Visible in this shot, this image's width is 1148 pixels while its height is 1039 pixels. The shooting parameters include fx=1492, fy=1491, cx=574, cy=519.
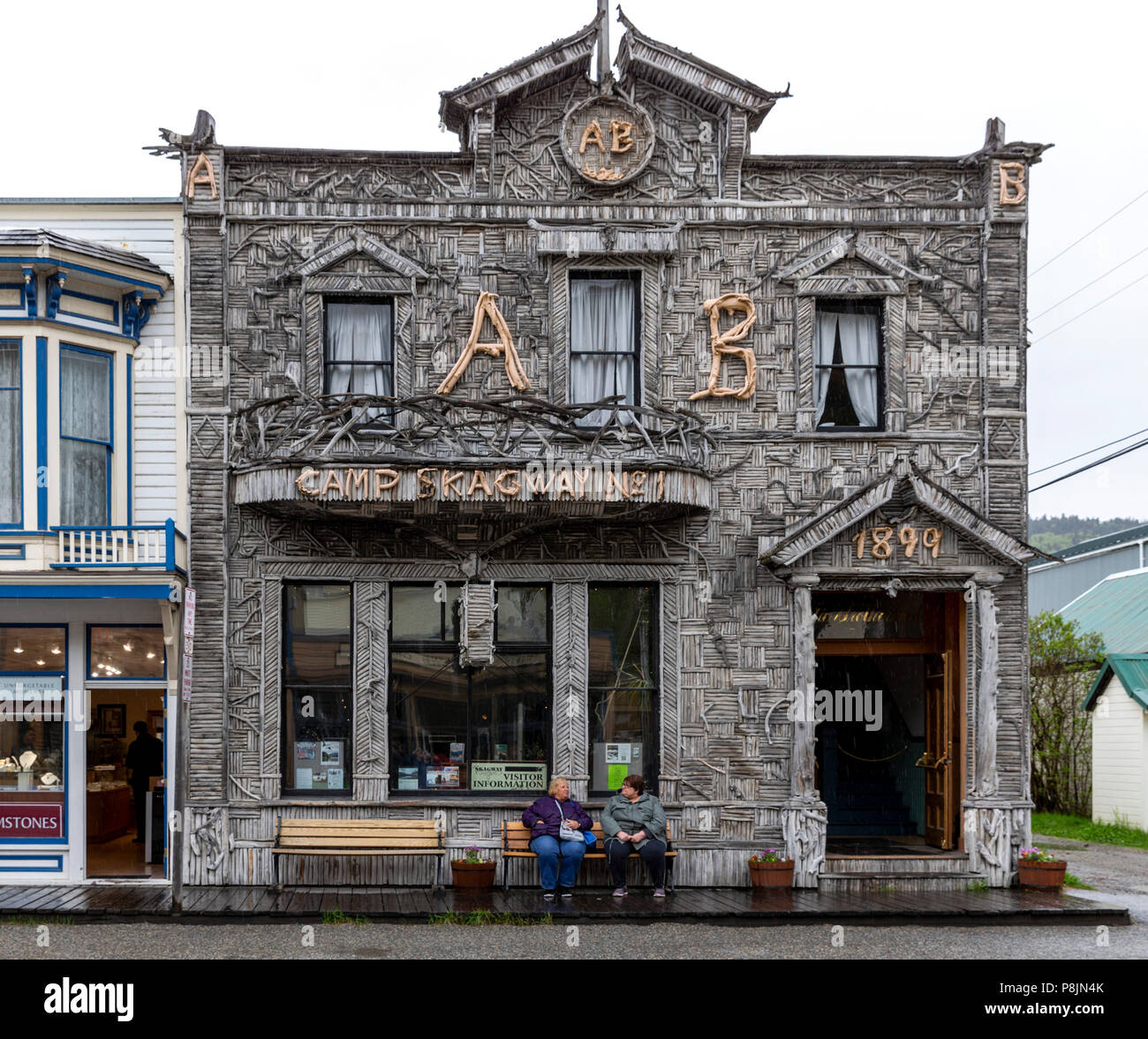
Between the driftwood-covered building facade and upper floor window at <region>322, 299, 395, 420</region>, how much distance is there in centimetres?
3

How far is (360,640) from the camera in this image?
1797 cm

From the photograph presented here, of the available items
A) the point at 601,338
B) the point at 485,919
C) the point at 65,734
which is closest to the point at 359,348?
the point at 601,338

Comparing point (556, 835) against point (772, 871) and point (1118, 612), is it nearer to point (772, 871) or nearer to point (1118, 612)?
point (772, 871)

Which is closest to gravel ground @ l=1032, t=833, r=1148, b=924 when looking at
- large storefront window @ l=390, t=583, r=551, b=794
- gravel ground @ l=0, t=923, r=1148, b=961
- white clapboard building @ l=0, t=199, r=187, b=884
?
gravel ground @ l=0, t=923, r=1148, b=961

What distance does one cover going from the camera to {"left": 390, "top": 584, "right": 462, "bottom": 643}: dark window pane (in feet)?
59.7

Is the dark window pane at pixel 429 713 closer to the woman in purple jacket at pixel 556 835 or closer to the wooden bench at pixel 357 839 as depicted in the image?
the wooden bench at pixel 357 839

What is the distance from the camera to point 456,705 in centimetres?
1817

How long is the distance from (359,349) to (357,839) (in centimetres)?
591

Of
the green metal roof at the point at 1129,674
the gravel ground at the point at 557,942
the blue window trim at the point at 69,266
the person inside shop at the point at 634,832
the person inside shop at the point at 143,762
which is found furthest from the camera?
the green metal roof at the point at 1129,674

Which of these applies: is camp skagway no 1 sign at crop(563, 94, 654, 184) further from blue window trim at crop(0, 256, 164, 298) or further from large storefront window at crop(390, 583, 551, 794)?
blue window trim at crop(0, 256, 164, 298)

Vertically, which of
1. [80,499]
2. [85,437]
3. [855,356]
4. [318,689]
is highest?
[855,356]

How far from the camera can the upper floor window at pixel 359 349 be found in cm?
1828

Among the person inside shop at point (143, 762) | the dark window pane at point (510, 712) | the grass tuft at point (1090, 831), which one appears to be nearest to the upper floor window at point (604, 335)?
the dark window pane at point (510, 712)

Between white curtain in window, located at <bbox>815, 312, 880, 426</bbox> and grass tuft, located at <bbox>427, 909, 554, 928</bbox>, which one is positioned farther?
white curtain in window, located at <bbox>815, 312, 880, 426</bbox>
